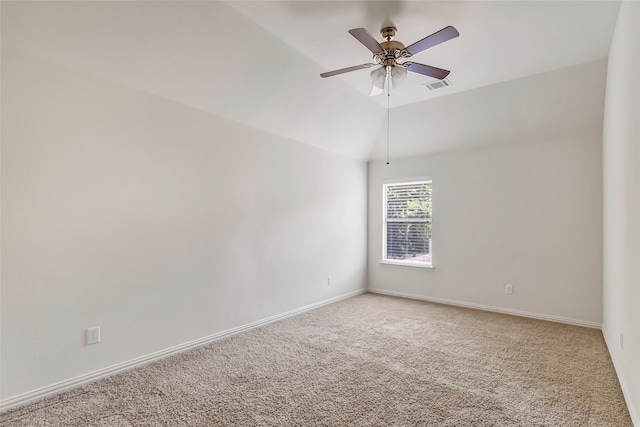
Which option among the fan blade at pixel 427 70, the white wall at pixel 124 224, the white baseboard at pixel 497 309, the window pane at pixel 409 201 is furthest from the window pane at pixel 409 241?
the fan blade at pixel 427 70

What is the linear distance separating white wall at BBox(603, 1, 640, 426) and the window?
229 cm

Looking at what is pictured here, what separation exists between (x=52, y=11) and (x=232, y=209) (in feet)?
6.81

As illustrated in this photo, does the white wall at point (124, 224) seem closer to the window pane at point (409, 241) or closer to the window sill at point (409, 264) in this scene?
the window sill at point (409, 264)

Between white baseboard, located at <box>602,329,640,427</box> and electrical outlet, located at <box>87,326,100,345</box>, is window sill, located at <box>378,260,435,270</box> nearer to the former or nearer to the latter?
white baseboard, located at <box>602,329,640,427</box>

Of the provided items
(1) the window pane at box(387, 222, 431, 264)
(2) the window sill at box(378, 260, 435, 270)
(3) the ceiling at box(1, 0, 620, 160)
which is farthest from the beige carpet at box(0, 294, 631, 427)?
(3) the ceiling at box(1, 0, 620, 160)

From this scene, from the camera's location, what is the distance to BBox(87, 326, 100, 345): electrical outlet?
2516 millimetres

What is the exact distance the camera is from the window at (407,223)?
518cm

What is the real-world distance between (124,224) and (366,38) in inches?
94.0

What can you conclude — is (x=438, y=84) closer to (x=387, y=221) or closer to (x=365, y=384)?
(x=387, y=221)

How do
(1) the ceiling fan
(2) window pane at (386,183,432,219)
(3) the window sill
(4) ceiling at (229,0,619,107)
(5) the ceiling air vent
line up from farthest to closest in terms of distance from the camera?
(2) window pane at (386,183,432,219) → (3) the window sill → (5) the ceiling air vent → (4) ceiling at (229,0,619,107) → (1) the ceiling fan

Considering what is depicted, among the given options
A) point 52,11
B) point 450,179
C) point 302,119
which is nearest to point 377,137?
point 450,179

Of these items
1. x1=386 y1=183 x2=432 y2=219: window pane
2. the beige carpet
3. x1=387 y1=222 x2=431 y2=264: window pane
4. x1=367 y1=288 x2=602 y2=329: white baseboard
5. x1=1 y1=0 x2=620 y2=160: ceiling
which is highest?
x1=1 y1=0 x2=620 y2=160: ceiling

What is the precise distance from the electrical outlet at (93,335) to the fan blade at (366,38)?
2880 mm

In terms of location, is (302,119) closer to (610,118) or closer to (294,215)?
(294,215)
